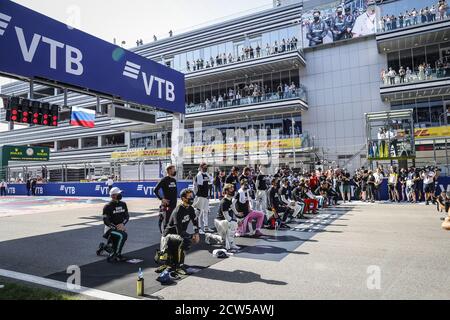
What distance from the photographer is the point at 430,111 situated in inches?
1009

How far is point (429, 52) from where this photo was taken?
26.1m

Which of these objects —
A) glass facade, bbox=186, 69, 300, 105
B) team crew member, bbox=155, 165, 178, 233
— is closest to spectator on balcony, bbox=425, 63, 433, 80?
glass facade, bbox=186, 69, 300, 105

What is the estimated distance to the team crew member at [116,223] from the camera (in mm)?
6656

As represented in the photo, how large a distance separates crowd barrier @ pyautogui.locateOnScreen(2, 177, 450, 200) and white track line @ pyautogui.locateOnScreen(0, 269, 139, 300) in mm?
14723

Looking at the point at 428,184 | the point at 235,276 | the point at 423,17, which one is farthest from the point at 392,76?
the point at 235,276

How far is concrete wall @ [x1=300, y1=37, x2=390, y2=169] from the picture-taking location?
27719mm

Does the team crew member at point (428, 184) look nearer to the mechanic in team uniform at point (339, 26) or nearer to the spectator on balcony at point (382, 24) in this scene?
the spectator on balcony at point (382, 24)

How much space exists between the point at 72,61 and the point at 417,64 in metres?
27.2

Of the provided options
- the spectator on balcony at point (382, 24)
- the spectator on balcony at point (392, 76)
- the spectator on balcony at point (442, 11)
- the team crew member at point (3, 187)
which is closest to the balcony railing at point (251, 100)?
the spectator on balcony at point (392, 76)

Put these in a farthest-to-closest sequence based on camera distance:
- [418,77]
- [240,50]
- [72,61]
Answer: [240,50] → [418,77] → [72,61]

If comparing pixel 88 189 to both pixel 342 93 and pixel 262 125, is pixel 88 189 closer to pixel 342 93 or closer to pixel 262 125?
pixel 262 125

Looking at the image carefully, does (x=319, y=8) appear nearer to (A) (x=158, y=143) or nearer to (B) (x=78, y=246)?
(A) (x=158, y=143)

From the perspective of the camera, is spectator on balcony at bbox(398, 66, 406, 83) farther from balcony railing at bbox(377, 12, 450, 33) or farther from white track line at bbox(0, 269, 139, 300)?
white track line at bbox(0, 269, 139, 300)
